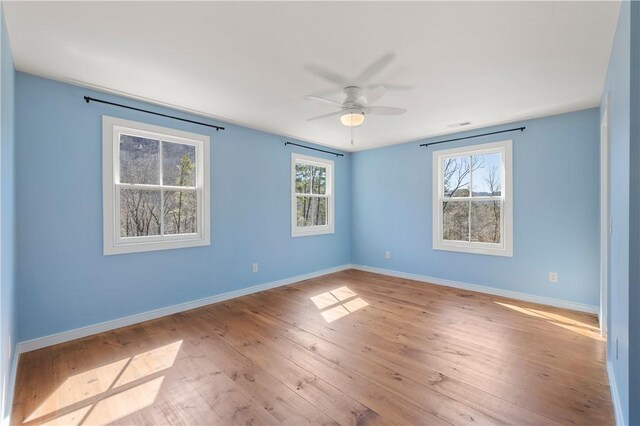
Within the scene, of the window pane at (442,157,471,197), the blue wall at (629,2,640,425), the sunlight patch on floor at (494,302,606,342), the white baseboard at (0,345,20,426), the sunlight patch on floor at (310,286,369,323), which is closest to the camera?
the blue wall at (629,2,640,425)

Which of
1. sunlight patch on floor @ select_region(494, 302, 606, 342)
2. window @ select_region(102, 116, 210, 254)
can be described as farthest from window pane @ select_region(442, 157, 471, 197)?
window @ select_region(102, 116, 210, 254)

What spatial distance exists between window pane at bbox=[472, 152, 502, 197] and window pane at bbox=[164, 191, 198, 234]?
4.01m

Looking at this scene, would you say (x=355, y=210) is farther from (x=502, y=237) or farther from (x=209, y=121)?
(x=209, y=121)

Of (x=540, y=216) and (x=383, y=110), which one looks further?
(x=540, y=216)

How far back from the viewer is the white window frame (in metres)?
4.05

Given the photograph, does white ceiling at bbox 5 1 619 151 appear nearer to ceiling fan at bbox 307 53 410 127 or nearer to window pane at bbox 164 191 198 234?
ceiling fan at bbox 307 53 410 127

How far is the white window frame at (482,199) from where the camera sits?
4051 mm

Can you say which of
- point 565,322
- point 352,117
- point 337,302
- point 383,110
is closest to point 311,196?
point 337,302

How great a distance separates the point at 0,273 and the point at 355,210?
16.5 feet

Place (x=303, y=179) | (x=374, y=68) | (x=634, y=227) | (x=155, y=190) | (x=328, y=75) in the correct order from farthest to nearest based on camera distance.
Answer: (x=303, y=179) < (x=155, y=190) < (x=328, y=75) < (x=374, y=68) < (x=634, y=227)

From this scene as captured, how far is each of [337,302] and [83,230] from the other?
115 inches

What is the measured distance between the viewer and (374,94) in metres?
2.68

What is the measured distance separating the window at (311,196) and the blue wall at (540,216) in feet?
4.59

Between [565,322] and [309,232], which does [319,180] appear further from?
[565,322]
